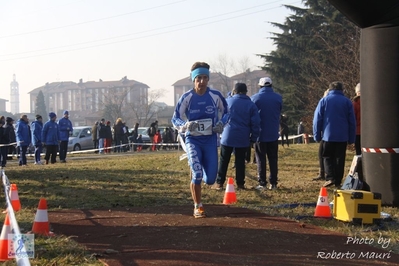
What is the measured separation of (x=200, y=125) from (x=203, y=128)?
59 mm

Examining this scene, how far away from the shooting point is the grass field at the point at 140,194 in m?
6.75

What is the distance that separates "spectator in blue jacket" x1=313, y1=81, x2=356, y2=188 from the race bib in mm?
4192

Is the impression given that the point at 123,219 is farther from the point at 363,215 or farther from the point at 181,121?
the point at 363,215

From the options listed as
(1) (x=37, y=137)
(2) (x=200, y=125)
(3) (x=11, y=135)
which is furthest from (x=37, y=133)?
(2) (x=200, y=125)

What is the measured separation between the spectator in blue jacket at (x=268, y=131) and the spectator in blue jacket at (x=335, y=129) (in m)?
0.91

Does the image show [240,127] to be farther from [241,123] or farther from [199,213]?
[199,213]

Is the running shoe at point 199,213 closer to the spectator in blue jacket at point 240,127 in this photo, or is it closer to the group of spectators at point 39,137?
the spectator in blue jacket at point 240,127

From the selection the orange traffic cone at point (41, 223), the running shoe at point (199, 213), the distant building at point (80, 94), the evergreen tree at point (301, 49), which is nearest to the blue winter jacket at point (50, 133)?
the running shoe at point (199, 213)

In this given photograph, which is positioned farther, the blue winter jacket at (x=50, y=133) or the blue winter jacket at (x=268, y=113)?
the blue winter jacket at (x=50, y=133)

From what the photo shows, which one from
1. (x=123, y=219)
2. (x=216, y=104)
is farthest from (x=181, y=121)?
(x=123, y=219)

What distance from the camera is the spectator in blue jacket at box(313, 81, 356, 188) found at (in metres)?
12.1

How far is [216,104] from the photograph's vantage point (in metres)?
8.88

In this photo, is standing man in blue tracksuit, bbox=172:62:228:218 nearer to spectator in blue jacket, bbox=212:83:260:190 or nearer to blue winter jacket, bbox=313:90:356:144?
spectator in blue jacket, bbox=212:83:260:190

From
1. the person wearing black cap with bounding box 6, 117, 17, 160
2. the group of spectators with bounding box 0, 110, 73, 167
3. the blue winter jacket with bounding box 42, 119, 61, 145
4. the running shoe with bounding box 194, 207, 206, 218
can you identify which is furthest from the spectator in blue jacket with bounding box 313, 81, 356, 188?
the person wearing black cap with bounding box 6, 117, 17, 160
